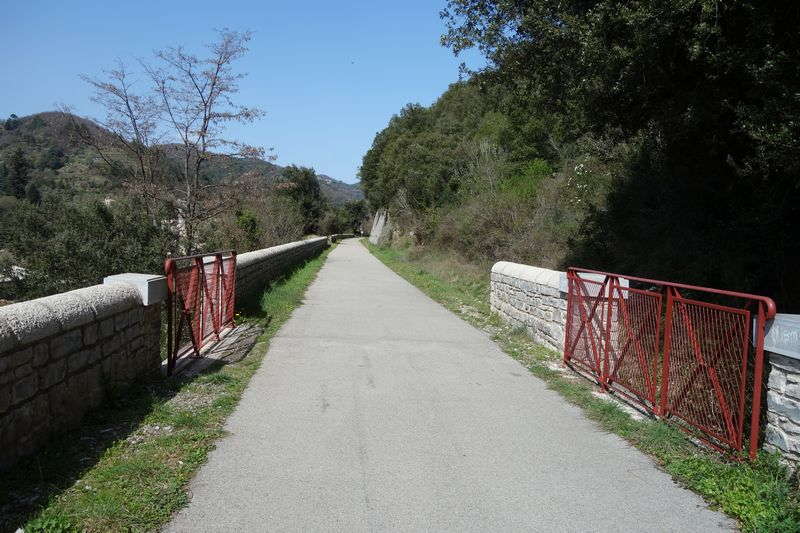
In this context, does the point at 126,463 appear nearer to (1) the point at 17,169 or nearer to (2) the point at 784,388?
(2) the point at 784,388

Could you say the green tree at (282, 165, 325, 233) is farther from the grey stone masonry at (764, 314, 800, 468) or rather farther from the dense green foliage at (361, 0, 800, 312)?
the grey stone masonry at (764, 314, 800, 468)

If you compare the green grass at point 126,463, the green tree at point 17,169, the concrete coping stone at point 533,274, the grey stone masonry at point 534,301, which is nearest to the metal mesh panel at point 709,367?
the grey stone masonry at point 534,301

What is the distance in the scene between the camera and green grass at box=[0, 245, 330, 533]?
138 inches

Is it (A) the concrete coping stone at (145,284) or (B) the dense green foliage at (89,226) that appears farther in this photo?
(B) the dense green foliage at (89,226)

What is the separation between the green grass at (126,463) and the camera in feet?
11.5

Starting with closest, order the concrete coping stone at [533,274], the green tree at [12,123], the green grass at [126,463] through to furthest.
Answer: the green grass at [126,463]
the concrete coping stone at [533,274]
the green tree at [12,123]

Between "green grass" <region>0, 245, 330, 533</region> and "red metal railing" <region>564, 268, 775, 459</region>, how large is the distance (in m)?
4.09

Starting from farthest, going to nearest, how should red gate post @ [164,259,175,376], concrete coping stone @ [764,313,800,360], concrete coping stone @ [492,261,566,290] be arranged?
1. concrete coping stone @ [492,261,566,290]
2. red gate post @ [164,259,175,376]
3. concrete coping stone @ [764,313,800,360]

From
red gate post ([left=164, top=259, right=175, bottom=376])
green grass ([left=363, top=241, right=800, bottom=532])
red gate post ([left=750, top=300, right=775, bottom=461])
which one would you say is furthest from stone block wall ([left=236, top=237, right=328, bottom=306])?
red gate post ([left=750, top=300, right=775, bottom=461])

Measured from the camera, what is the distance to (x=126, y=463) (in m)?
4.31

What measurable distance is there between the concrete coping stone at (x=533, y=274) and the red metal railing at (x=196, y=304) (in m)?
5.19

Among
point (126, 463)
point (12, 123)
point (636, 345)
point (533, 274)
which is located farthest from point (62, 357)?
point (12, 123)

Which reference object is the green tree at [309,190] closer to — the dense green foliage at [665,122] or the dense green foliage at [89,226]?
the dense green foliage at [89,226]

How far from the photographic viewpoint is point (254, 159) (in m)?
16.6
